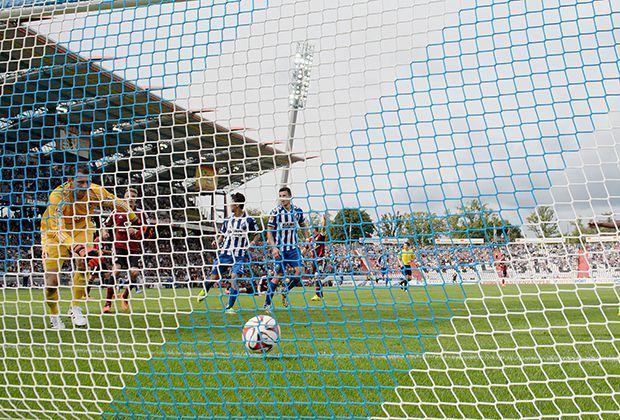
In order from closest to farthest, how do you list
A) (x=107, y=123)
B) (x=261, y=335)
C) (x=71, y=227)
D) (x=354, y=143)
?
(x=354, y=143)
(x=261, y=335)
(x=107, y=123)
(x=71, y=227)

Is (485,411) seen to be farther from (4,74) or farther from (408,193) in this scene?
(4,74)

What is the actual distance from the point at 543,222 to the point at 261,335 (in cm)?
214

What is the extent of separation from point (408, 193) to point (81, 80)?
9.93 feet

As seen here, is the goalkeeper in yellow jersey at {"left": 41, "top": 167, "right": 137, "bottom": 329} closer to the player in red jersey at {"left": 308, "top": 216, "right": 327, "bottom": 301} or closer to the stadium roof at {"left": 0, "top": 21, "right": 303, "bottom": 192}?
the stadium roof at {"left": 0, "top": 21, "right": 303, "bottom": 192}

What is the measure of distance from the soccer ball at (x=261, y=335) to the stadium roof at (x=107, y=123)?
3.71 ft

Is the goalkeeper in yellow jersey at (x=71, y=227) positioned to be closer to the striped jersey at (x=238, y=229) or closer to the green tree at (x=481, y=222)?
the striped jersey at (x=238, y=229)

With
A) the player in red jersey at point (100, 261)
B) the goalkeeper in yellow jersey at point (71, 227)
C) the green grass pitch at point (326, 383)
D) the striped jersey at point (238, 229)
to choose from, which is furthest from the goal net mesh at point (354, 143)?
the striped jersey at point (238, 229)

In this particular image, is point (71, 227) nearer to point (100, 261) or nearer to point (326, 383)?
point (100, 261)

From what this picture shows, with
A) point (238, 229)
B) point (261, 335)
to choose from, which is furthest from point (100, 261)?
point (238, 229)

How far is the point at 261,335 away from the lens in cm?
439

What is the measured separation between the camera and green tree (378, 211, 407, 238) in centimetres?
386

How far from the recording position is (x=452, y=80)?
3658mm

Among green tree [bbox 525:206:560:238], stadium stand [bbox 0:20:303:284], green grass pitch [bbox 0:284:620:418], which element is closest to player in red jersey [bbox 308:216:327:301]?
green grass pitch [bbox 0:284:620:418]

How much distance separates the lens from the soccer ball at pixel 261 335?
14.4ft
